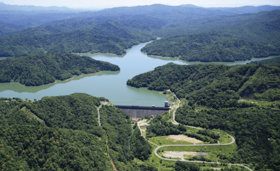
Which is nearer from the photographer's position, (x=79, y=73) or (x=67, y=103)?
(x=67, y=103)

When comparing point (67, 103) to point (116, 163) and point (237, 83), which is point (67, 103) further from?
point (237, 83)

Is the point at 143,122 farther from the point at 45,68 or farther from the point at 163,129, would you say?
the point at 45,68

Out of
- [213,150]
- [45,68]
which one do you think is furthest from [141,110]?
[45,68]

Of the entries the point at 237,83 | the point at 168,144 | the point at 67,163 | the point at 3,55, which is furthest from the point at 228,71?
the point at 3,55

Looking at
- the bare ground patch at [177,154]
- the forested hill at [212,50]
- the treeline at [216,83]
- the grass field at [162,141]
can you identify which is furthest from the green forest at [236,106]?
the forested hill at [212,50]

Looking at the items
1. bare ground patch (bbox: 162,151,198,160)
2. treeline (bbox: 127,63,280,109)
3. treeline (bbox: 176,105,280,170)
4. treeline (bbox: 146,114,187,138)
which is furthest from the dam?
bare ground patch (bbox: 162,151,198,160)

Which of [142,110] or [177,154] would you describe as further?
[142,110]
